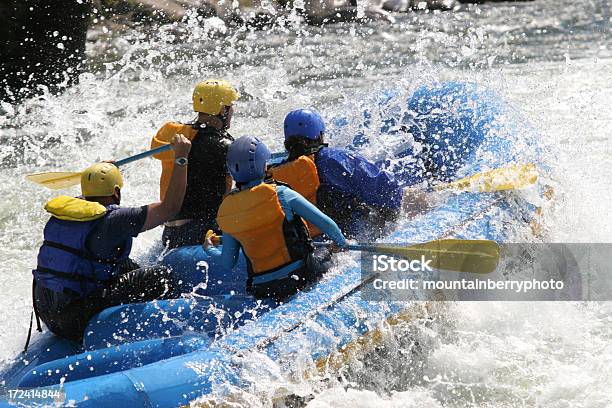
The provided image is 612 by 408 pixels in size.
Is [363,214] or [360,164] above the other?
[360,164]

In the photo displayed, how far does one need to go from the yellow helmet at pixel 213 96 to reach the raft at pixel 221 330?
948 millimetres

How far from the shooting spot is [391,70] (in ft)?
44.5

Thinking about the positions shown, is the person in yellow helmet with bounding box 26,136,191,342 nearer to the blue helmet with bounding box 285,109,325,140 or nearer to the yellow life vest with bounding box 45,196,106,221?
the yellow life vest with bounding box 45,196,106,221

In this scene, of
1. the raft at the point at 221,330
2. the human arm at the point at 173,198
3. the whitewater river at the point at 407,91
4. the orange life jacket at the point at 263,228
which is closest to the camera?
the raft at the point at 221,330

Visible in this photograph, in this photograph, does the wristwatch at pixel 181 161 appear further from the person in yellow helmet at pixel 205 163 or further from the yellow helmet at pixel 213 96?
the yellow helmet at pixel 213 96

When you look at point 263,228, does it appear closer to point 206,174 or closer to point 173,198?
point 173,198

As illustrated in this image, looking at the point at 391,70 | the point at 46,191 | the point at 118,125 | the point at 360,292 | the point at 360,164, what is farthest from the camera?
the point at 391,70

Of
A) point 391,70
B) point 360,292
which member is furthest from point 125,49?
point 360,292

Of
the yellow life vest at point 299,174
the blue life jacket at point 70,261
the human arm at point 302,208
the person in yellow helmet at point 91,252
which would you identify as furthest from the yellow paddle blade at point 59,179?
the human arm at point 302,208

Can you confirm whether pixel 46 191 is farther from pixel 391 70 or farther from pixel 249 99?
pixel 391 70

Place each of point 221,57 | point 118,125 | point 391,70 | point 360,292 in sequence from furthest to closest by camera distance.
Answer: point 221,57 < point 391,70 < point 118,125 < point 360,292

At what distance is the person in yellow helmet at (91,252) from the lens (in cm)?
476

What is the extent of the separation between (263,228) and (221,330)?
58cm

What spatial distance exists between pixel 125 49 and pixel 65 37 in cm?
173
